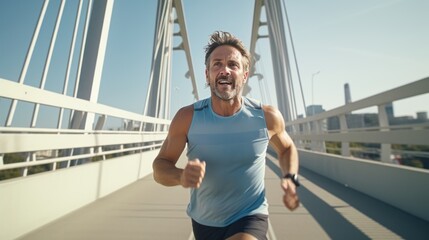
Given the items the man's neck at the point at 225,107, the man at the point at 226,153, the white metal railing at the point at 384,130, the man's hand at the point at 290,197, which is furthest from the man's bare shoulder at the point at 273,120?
the white metal railing at the point at 384,130

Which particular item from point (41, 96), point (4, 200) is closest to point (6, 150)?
point (4, 200)

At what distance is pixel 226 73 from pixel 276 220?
2.59m

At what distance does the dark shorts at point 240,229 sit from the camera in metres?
1.76

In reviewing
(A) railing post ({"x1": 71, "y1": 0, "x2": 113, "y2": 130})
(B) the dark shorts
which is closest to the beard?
(B) the dark shorts

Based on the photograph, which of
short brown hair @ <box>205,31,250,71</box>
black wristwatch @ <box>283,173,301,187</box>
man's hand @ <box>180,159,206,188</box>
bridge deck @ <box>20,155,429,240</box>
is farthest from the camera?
bridge deck @ <box>20,155,429,240</box>

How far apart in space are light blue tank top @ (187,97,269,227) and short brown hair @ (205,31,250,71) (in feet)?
1.56

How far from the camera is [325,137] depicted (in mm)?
8133

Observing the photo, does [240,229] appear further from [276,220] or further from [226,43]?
[276,220]

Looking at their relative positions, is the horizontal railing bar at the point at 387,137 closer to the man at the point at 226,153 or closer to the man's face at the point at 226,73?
the man at the point at 226,153

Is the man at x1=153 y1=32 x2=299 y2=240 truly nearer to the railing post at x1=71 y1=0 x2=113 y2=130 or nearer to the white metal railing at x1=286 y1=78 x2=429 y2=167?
the white metal railing at x1=286 y1=78 x2=429 y2=167

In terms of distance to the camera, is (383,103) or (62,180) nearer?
(62,180)

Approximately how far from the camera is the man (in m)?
1.80

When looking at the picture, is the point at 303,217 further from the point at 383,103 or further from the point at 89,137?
the point at 89,137

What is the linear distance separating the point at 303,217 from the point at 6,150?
3.56 meters
